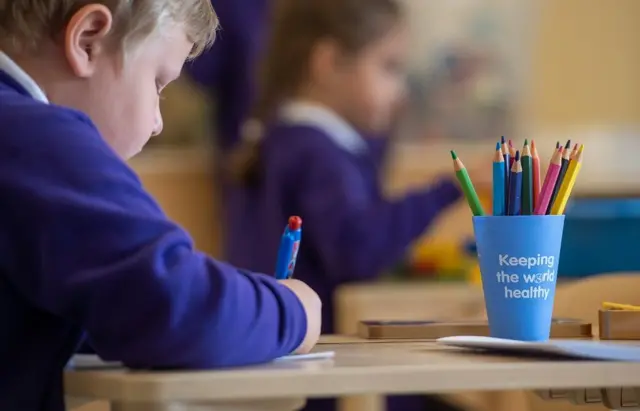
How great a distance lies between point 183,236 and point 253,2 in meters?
1.87

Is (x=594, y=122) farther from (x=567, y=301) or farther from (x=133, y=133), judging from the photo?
(x=133, y=133)

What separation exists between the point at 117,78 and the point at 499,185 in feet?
1.04

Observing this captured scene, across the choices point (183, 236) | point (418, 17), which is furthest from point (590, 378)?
point (418, 17)

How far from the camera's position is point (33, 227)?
713 millimetres

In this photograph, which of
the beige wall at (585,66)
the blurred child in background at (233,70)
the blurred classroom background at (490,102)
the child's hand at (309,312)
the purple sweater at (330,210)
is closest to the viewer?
the child's hand at (309,312)

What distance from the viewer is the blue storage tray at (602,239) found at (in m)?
2.11

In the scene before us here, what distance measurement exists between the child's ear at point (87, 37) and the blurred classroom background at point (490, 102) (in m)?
1.82

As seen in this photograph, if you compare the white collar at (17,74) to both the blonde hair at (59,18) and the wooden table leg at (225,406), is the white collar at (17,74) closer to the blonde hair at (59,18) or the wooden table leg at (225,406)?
the blonde hair at (59,18)

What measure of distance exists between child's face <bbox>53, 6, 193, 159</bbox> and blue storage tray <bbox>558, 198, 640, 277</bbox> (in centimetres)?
138

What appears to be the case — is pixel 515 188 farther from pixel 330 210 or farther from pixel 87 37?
pixel 330 210

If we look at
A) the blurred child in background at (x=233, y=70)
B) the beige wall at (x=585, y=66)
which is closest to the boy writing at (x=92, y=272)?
the blurred child in background at (x=233, y=70)

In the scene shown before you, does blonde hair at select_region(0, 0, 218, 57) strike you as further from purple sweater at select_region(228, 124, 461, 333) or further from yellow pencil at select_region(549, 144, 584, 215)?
purple sweater at select_region(228, 124, 461, 333)

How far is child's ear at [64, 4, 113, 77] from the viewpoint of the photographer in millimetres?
822

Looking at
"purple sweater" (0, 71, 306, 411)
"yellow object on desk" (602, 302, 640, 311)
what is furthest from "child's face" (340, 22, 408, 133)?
"purple sweater" (0, 71, 306, 411)
